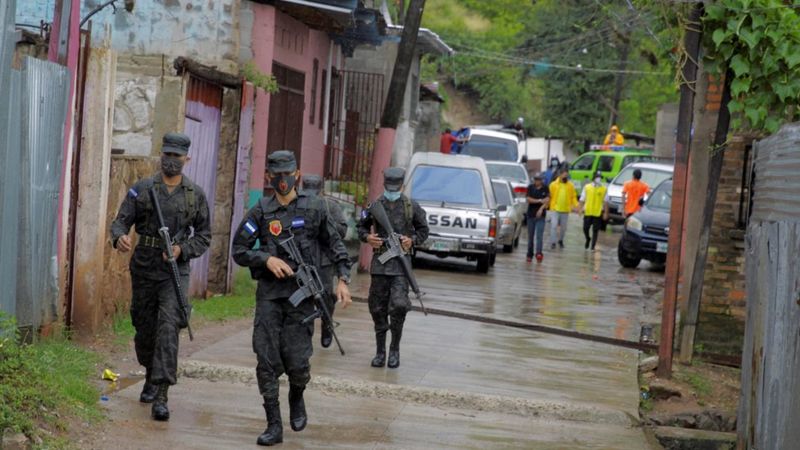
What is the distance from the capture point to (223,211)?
1570 cm

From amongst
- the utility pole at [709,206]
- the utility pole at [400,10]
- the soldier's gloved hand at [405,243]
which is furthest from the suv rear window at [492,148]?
the soldier's gloved hand at [405,243]

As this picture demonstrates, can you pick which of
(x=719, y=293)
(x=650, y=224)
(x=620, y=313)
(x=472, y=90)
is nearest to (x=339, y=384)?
(x=719, y=293)

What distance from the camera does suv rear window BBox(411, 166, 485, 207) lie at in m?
22.4

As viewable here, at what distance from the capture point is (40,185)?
33.2 feet

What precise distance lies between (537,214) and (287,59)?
795cm

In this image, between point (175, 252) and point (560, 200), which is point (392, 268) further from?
point (560, 200)

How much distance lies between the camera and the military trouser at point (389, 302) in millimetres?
11938

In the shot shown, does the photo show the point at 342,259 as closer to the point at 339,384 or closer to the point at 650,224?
the point at 339,384

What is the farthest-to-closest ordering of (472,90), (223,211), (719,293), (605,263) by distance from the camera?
(472,90) → (605,263) → (223,211) → (719,293)

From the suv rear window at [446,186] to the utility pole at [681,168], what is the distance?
10.1m

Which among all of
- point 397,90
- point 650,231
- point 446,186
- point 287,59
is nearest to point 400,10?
point 650,231

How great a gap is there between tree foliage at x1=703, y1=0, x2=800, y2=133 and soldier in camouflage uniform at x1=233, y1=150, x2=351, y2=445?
5.19 meters

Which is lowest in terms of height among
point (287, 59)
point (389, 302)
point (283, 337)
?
point (389, 302)

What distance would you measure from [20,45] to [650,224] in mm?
15523
